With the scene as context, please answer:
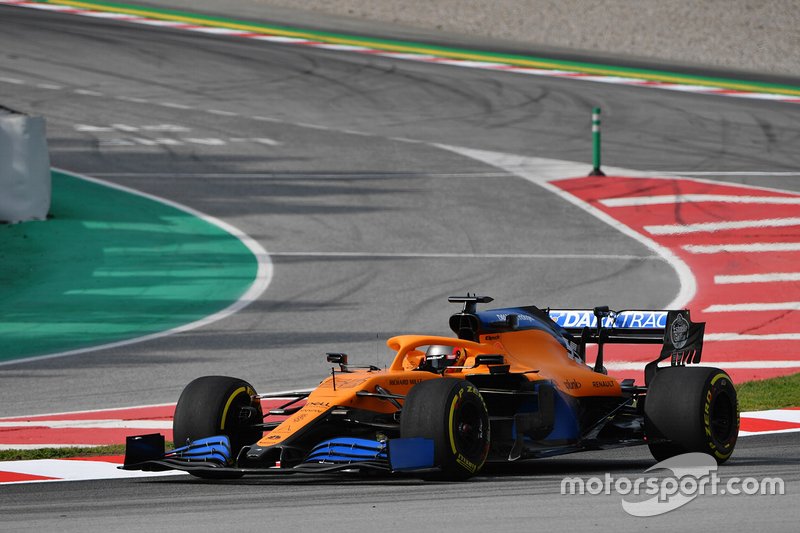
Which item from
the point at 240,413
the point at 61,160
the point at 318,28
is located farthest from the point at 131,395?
the point at 318,28

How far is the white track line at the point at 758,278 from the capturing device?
19.1 meters

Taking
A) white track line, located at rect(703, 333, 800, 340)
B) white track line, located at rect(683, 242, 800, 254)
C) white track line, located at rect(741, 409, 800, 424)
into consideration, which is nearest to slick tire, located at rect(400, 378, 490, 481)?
white track line, located at rect(741, 409, 800, 424)

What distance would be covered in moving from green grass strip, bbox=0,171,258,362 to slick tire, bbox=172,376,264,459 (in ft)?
20.6

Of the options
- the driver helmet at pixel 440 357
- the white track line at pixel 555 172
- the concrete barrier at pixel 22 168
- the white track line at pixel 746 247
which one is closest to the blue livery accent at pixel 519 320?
the driver helmet at pixel 440 357

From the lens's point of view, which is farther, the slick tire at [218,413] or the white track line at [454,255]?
the white track line at [454,255]

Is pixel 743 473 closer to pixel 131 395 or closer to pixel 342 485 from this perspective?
pixel 342 485

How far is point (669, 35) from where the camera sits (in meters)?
38.9

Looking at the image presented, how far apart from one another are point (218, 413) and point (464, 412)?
1.64 m

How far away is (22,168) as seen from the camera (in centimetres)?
2195

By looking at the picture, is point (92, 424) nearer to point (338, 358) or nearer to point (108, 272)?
point (338, 358)

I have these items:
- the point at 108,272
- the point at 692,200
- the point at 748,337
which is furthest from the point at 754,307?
the point at 108,272

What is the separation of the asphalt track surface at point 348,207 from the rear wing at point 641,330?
781 millimetres

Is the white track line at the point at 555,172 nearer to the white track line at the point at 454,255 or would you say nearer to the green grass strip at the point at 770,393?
the white track line at the point at 454,255

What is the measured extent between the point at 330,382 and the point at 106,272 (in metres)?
10.6
